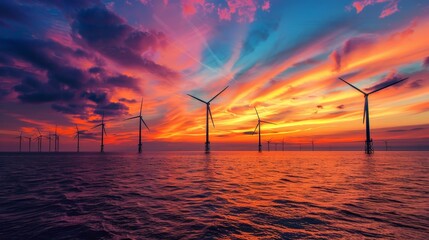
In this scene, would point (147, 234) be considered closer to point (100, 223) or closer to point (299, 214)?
point (100, 223)

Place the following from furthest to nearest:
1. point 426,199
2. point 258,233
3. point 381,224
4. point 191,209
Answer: point 426,199 < point 191,209 < point 381,224 < point 258,233

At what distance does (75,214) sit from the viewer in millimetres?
14500

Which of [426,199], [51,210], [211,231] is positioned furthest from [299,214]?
[51,210]

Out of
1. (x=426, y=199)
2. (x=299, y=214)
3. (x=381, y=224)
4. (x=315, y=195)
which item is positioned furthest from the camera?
(x=315, y=195)

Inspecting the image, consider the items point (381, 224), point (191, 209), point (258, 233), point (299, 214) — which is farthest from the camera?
point (191, 209)

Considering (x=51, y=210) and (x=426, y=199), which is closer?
(x=51, y=210)

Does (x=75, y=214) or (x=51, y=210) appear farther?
(x=51, y=210)

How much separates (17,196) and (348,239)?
25.3 metres

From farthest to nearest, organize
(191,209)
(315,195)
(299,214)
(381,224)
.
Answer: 1. (315,195)
2. (191,209)
3. (299,214)
4. (381,224)

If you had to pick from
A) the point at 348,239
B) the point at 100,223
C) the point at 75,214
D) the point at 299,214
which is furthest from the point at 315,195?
the point at 75,214

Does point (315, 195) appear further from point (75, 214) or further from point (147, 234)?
point (75, 214)

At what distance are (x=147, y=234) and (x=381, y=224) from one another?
11.5 m

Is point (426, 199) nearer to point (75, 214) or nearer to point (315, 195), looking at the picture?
point (315, 195)

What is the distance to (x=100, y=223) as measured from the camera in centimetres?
1246
